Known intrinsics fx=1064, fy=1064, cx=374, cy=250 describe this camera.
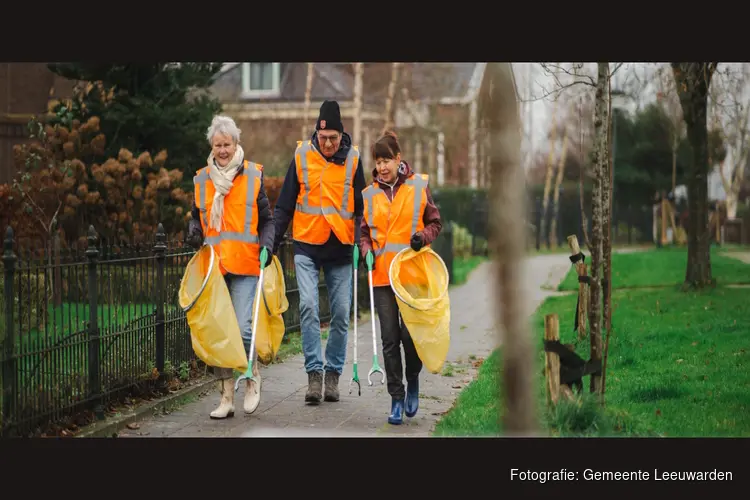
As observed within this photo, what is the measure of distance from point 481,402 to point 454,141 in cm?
2734

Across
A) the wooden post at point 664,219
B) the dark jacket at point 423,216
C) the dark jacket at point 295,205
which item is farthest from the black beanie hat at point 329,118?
the wooden post at point 664,219

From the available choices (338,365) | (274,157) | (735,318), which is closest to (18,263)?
(338,365)

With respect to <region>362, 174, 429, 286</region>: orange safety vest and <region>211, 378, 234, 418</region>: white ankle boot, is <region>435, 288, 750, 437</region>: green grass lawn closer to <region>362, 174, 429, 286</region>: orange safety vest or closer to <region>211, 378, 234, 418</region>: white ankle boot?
<region>362, 174, 429, 286</region>: orange safety vest

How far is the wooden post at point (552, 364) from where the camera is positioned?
6.37 meters

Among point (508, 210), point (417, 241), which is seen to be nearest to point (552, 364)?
point (417, 241)

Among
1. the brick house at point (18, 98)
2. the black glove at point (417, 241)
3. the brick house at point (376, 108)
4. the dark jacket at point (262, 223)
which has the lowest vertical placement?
the black glove at point (417, 241)

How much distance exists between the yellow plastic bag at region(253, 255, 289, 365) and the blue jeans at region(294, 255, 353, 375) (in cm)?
17

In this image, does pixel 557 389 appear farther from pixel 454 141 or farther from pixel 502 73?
pixel 454 141

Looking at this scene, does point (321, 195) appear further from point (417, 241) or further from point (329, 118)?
point (417, 241)

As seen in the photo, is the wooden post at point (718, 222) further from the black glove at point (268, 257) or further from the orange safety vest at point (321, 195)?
the black glove at point (268, 257)

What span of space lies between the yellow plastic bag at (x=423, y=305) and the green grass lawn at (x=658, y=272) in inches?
371

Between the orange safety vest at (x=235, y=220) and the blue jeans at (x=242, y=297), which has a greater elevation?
the orange safety vest at (x=235, y=220)

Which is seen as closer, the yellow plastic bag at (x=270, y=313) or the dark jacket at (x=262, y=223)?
the dark jacket at (x=262, y=223)

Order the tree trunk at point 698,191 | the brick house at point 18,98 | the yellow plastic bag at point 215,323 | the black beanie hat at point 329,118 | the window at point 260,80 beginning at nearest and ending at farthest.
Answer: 1. the yellow plastic bag at point 215,323
2. the black beanie hat at point 329,118
3. the tree trunk at point 698,191
4. the brick house at point 18,98
5. the window at point 260,80
